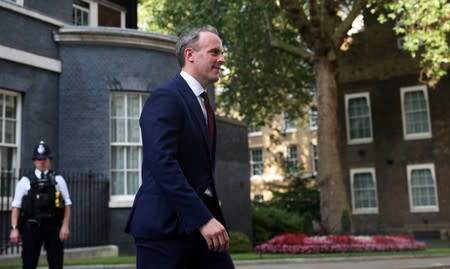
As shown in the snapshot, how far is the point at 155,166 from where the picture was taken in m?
3.03

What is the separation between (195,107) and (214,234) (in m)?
0.78

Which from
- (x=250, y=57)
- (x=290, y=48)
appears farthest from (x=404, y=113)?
(x=290, y=48)

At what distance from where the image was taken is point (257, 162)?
1692 inches

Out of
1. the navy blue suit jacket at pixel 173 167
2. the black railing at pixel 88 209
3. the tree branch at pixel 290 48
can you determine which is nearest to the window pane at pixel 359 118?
the tree branch at pixel 290 48

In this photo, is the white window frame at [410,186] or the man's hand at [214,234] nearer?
the man's hand at [214,234]

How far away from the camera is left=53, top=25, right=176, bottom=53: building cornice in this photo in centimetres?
1445

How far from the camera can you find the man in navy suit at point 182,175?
2.96 metres

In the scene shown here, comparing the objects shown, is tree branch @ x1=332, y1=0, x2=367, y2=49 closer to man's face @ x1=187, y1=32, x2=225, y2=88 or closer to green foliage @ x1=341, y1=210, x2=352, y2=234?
green foliage @ x1=341, y1=210, x2=352, y2=234

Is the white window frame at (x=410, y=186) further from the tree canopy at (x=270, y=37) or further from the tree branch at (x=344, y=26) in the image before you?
the tree branch at (x=344, y=26)

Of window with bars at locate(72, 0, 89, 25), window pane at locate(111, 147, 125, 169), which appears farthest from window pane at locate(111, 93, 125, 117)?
window with bars at locate(72, 0, 89, 25)

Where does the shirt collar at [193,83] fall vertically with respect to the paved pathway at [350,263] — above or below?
above

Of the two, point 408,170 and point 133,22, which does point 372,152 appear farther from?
point 133,22

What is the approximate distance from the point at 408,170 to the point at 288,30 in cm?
975

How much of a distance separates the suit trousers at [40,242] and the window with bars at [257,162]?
35.8 m
